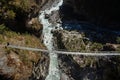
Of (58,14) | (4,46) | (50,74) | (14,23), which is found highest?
(58,14)

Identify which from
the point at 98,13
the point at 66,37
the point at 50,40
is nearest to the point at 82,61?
the point at 66,37

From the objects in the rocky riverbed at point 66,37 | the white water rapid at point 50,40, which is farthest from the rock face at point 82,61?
the white water rapid at point 50,40

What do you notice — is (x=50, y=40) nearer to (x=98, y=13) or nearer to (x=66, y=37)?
(x=66, y=37)

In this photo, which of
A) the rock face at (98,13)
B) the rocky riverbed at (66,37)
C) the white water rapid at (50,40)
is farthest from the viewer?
the rock face at (98,13)

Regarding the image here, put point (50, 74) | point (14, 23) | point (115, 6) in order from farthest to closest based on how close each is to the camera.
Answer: point (115, 6) < point (50, 74) < point (14, 23)

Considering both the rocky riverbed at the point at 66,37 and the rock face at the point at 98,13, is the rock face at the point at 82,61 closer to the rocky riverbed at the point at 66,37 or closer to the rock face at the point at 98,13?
the rocky riverbed at the point at 66,37

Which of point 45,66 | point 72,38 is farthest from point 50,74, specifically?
point 72,38

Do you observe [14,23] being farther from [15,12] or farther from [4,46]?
[4,46]

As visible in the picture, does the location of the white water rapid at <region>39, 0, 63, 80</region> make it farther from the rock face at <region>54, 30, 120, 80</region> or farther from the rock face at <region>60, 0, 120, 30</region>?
the rock face at <region>60, 0, 120, 30</region>

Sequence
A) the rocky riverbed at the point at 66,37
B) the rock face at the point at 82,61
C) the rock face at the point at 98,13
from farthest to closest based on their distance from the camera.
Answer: the rock face at the point at 98,13, the rock face at the point at 82,61, the rocky riverbed at the point at 66,37
